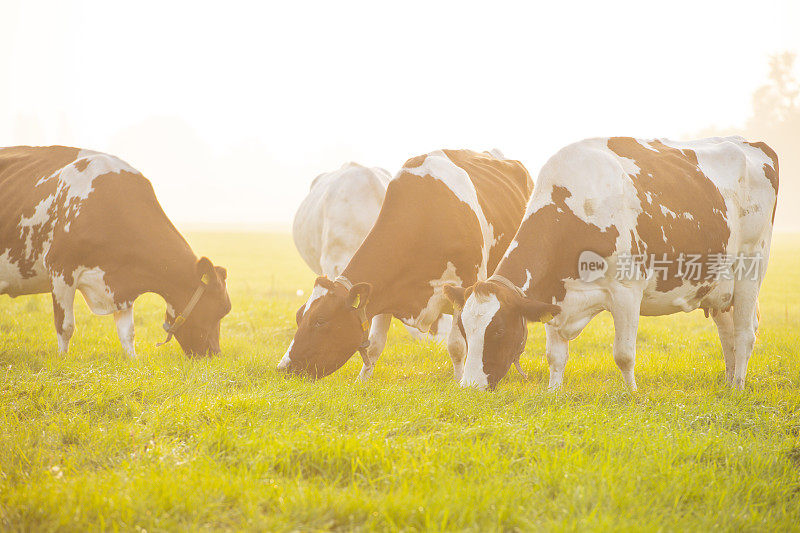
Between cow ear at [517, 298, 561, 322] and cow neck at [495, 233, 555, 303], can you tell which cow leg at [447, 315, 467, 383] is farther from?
cow ear at [517, 298, 561, 322]

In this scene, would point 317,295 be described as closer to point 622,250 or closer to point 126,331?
point 126,331

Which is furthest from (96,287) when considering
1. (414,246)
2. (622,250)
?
(622,250)

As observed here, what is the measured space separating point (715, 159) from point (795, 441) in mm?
3304

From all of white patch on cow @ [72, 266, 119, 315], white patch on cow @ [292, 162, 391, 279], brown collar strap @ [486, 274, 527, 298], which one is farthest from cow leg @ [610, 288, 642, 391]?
white patch on cow @ [72, 266, 119, 315]

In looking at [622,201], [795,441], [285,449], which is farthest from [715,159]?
[285,449]

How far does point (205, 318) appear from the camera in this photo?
7348 mm

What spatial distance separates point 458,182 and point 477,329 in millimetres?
2335

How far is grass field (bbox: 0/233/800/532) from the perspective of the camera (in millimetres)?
3225

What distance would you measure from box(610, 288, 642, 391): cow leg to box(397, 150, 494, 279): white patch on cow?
1569mm

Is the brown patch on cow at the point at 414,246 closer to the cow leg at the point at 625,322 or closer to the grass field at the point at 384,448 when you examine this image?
the grass field at the point at 384,448

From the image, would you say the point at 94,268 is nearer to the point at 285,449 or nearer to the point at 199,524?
the point at 285,449

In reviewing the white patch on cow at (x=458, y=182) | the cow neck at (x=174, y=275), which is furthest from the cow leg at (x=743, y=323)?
the cow neck at (x=174, y=275)

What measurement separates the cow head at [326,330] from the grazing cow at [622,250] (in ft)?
3.59

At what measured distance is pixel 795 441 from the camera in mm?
4570
